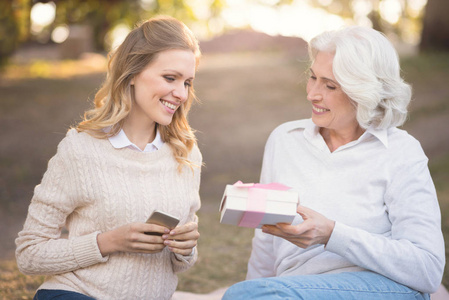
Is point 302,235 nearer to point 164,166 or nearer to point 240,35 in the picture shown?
point 164,166

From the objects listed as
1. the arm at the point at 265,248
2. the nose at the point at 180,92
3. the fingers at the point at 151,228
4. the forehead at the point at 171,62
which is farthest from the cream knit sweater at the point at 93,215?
the arm at the point at 265,248

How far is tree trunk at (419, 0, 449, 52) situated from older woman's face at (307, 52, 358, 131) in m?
11.1

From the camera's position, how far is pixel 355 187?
2908mm

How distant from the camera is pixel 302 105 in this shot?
11.3 meters

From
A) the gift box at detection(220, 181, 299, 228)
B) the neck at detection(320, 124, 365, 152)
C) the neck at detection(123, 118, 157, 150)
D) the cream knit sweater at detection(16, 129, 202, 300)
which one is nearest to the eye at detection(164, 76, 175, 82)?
the neck at detection(123, 118, 157, 150)

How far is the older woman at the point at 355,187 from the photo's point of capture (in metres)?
2.60

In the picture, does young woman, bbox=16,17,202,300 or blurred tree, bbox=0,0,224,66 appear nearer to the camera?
young woman, bbox=16,17,202,300

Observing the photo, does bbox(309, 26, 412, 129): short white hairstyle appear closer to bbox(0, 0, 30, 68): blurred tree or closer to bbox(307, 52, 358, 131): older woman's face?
bbox(307, 52, 358, 131): older woman's face

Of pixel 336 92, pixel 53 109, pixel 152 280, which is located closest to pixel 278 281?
pixel 152 280

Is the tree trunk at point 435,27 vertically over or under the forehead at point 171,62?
over

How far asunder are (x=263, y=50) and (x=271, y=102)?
5195 millimetres

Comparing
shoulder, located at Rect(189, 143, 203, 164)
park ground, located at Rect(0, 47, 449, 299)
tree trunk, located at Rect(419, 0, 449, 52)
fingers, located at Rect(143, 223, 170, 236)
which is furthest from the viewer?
tree trunk, located at Rect(419, 0, 449, 52)

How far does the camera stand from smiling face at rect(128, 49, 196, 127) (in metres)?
2.76

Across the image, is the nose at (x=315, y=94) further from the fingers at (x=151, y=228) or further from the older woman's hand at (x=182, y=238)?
the fingers at (x=151, y=228)
